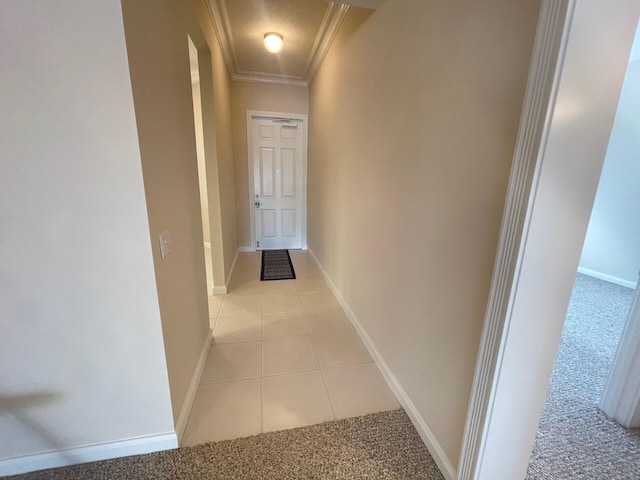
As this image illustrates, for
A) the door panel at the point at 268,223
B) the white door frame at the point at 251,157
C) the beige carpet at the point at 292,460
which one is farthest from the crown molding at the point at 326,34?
the beige carpet at the point at 292,460

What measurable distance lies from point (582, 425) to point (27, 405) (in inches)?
108

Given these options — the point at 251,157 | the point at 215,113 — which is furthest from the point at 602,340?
the point at 251,157

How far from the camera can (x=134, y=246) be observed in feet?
3.45

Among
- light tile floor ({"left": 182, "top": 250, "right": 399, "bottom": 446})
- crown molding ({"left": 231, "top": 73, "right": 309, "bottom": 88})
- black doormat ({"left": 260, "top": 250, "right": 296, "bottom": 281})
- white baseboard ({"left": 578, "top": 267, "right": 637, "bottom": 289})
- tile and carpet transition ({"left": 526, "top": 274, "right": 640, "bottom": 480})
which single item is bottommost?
light tile floor ({"left": 182, "top": 250, "right": 399, "bottom": 446})

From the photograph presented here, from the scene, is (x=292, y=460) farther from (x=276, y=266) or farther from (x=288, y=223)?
(x=288, y=223)

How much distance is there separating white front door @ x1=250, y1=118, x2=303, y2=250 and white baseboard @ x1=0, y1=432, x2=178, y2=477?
3510mm

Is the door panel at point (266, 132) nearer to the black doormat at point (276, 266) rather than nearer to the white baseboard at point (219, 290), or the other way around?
the black doormat at point (276, 266)

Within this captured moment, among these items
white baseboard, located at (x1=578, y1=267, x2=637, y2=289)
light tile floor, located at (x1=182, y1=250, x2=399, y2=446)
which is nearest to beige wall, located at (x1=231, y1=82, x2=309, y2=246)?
light tile floor, located at (x1=182, y1=250, x2=399, y2=446)

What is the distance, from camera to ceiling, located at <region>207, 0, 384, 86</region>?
2.24 metres

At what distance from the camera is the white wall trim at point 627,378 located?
54.0 inches

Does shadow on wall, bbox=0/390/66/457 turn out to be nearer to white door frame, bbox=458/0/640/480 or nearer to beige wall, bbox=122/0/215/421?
beige wall, bbox=122/0/215/421

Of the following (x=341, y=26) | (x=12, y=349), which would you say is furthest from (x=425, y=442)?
(x=341, y=26)

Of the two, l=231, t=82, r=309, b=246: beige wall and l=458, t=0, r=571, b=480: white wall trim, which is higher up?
l=231, t=82, r=309, b=246: beige wall

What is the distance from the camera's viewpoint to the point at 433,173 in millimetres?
1250
